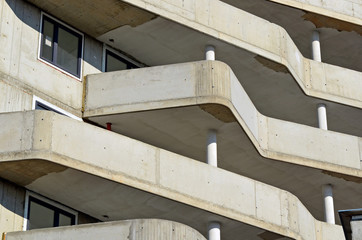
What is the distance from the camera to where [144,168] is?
27.8 meters

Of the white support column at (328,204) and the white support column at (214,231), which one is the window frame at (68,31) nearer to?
the white support column at (214,231)

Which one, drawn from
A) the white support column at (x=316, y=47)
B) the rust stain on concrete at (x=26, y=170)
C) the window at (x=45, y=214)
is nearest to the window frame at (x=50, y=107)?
the rust stain on concrete at (x=26, y=170)

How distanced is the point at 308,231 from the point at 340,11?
8780mm

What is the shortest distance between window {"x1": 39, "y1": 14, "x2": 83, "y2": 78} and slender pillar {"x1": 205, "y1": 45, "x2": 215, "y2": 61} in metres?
3.62

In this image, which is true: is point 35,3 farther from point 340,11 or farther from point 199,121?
point 340,11

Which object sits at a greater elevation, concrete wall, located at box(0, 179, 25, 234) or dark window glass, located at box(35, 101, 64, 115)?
dark window glass, located at box(35, 101, 64, 115)

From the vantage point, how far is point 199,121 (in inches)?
1182

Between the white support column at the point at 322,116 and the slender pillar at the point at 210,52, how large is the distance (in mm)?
5071

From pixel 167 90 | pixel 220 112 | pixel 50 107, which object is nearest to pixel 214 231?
pixel 220 112

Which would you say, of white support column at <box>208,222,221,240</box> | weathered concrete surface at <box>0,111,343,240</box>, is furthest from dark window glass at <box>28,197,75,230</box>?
white support column at <box>208,222,221,240</box>

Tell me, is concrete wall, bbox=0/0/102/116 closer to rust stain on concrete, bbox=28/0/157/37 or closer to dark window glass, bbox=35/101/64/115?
dark window glass, bbox=35/101/64/115

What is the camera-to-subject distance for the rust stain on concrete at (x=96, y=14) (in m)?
30.0

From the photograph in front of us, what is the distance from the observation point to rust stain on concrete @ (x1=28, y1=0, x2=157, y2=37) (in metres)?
30.0

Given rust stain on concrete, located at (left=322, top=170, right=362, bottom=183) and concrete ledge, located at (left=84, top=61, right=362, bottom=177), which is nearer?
concrete ledge, located at (left=84, top=61, right=362, bottom=177)
